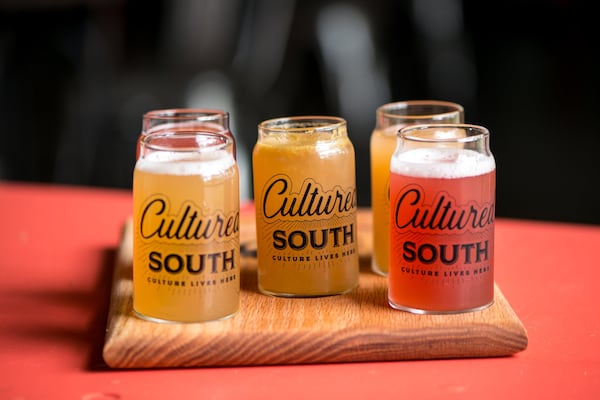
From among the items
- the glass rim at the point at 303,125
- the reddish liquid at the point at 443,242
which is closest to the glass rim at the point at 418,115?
the glass rim at the point at 303,125

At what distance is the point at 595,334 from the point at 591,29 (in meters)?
2.71

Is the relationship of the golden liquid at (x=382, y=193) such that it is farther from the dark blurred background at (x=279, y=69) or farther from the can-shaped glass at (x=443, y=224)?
the dark blurred background at (x=279, y=69)

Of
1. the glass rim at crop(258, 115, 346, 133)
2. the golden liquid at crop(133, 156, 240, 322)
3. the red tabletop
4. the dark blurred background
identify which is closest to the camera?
the red tabletop

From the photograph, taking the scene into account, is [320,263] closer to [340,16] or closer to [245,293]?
[245,293]

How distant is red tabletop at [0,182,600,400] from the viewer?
1087 millimetres

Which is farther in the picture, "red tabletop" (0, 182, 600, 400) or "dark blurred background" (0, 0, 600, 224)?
"dark blurred background" (0, 0, 600, 224)

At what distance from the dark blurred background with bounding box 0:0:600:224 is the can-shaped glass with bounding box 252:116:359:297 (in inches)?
88.5

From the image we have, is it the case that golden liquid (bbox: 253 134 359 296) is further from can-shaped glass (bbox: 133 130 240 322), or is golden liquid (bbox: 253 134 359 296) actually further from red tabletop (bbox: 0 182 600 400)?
red tabletop (bbox: 0 182 600 400)

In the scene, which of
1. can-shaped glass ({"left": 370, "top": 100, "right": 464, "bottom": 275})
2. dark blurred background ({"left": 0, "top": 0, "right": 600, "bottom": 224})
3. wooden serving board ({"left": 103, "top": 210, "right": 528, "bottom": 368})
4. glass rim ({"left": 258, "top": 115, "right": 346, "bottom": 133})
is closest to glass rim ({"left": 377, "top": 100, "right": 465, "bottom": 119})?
can-shaped glass ({"left": 370, "top": 100, "right": 464, "bottom": 275})

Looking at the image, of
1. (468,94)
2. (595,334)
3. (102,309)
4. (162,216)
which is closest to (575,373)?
(595,334)

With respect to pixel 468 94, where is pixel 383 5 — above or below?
above

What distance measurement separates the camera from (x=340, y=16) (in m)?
3.62

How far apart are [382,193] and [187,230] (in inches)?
13.5

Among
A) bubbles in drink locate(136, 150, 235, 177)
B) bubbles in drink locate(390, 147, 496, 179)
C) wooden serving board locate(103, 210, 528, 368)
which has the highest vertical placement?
bubbles in drink locate(136, 150, 235, 177)
